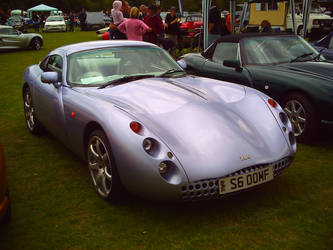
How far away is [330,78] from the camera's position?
4.93 meters

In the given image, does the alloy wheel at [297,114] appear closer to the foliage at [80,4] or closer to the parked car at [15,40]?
the parked car at [15,40]

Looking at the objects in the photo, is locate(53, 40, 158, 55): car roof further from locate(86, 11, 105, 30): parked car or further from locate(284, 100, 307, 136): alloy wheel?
locate(86, 11, 105, 30): parked car

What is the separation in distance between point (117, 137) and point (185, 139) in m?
0.54

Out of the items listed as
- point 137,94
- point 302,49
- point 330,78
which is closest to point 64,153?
point 137,94

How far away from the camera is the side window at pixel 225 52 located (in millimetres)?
6379

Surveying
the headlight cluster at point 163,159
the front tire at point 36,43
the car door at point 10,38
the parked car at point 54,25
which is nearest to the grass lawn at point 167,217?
the headlight cluster at point 163,159

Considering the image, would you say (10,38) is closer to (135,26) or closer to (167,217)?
(135,26)

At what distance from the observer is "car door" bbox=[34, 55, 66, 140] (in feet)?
14.1

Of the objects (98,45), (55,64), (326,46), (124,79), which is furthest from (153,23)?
(124,79)

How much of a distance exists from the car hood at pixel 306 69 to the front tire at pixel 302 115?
316mm

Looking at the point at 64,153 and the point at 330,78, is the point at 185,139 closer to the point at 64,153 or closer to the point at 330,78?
the point at 64,153

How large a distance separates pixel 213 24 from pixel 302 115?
7.18m

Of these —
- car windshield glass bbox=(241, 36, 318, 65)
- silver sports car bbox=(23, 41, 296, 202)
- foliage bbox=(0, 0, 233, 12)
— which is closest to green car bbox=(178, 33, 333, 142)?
car windshield glass bbox=(241, 36, 318, 65)

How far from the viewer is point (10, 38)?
62.0 feet
